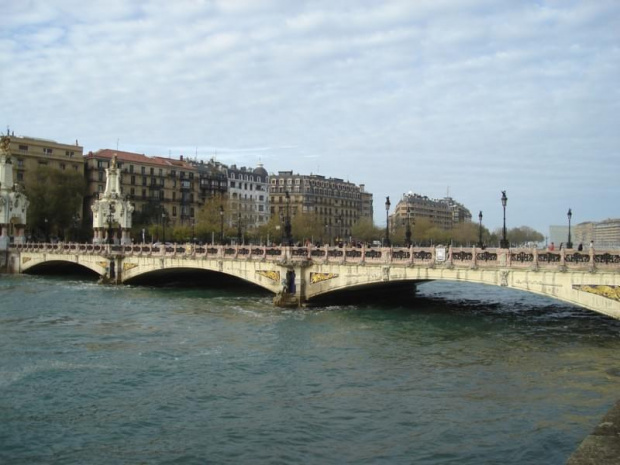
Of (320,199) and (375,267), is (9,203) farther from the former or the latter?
(320,199)

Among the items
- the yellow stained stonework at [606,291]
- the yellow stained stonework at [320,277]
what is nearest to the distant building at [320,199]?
the yellow stained stonework at [320,277]

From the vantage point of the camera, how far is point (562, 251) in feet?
101

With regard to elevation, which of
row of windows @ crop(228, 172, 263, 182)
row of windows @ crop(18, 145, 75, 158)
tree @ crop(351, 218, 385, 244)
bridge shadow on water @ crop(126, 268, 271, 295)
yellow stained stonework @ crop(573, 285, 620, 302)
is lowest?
bridge shadow on water @ crop(126, 268, 271, 295)

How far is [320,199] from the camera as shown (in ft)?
493

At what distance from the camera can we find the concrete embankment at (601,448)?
29.4 ft

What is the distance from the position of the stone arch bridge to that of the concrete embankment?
20.5 metres

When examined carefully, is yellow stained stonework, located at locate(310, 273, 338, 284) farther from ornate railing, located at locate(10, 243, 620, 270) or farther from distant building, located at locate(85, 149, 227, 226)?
distant building, located at locate(85, 149, 227, 226)

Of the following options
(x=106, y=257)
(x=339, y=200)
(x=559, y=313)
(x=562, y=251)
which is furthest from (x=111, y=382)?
(x=339, y=200)

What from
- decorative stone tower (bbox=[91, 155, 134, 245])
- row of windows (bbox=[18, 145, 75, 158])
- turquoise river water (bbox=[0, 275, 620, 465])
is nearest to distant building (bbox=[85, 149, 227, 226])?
row of windows (bbox=[18, 145, 75, 158])

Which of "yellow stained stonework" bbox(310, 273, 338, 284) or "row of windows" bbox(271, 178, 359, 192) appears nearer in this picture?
"yellow stained stonework" bbox(310, 273, 338, 284)

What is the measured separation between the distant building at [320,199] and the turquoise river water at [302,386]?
336ft

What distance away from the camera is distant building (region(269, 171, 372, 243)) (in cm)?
14525

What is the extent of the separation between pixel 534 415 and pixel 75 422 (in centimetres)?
1348

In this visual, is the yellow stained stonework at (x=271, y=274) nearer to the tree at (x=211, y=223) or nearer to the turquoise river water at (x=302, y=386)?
the turquoise river water at (x=302, y=386)
